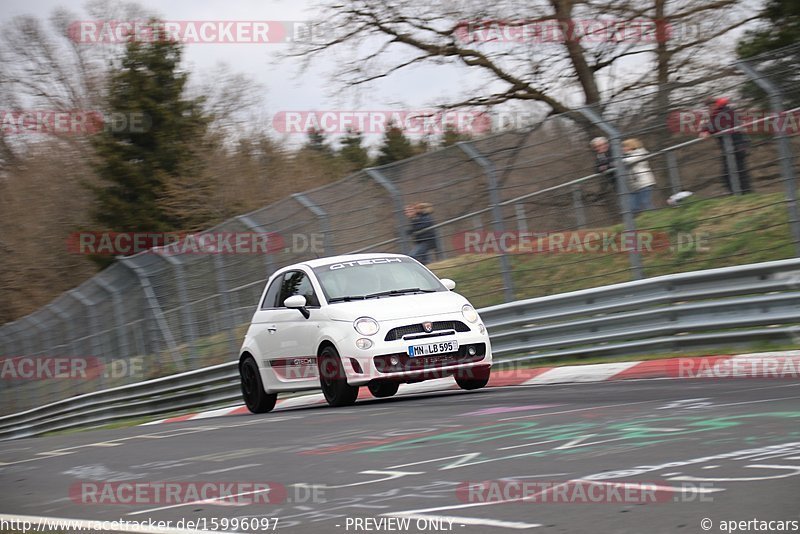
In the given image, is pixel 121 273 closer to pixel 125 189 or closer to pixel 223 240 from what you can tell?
pixel 223 240

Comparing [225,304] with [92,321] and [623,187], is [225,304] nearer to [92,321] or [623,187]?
[92,321]

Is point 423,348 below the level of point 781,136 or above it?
below

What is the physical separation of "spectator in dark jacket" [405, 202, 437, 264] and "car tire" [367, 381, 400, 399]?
2547 millimetres

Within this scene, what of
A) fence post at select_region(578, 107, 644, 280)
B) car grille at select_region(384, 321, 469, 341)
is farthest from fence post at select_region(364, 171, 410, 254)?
car grille at select_region(384, 321, 469, 341)

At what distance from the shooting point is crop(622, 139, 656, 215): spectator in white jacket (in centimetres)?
1348

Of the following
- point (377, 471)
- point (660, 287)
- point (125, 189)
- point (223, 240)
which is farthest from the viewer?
point (125, 189)

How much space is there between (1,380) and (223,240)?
17.4m

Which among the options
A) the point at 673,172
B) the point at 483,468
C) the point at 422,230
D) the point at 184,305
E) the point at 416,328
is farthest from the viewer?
the point at 184,305

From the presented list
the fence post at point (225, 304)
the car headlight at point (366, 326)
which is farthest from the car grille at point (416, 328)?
the fence post at point (225, 304)

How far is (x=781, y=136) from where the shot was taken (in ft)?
39.1

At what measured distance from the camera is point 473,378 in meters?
12.7

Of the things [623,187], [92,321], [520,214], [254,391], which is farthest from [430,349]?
[92,321]

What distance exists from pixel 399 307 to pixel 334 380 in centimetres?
105

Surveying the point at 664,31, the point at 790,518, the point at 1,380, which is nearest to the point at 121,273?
the point at 664,31
